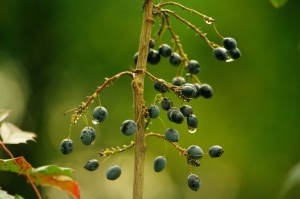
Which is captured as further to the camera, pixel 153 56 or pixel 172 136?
pixel 153 56

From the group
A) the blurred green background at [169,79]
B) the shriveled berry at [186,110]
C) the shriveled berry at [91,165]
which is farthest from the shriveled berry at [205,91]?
the blurred green background at [169,79]

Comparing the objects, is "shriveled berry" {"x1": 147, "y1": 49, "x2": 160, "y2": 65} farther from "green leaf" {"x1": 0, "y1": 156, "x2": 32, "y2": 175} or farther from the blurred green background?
the blurred green background

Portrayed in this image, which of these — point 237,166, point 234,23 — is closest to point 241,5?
point 234,23

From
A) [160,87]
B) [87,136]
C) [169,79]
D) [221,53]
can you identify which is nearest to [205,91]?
[221,53]

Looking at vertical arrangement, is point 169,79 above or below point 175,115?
below

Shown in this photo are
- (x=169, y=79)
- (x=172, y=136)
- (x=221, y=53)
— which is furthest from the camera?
(x=169, y=79)

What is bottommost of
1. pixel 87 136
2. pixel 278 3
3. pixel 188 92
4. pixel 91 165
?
pixel 91 165

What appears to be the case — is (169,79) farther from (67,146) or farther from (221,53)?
(67,146)
